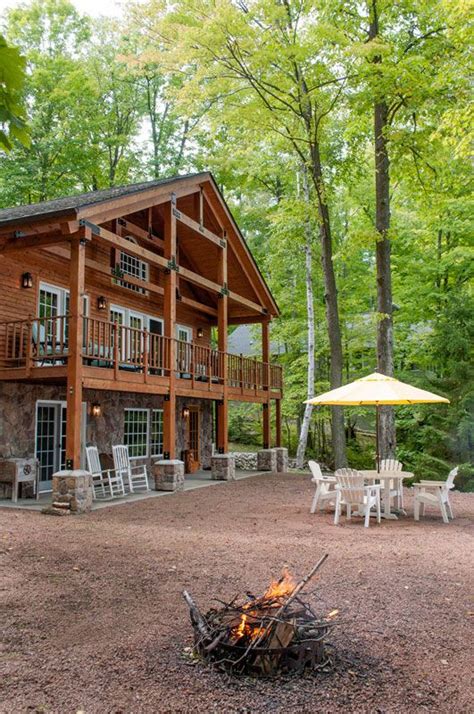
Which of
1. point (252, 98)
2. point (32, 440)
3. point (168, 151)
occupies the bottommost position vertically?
point (32, 440)

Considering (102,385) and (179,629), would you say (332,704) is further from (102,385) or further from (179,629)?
(102,385)

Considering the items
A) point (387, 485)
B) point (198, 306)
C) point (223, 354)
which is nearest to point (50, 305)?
point (223, 354)

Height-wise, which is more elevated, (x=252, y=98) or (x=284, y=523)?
(x=252, y=98)

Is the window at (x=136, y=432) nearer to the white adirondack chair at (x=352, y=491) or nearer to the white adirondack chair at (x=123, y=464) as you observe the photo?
the white adirondack chair at (x=123, y=464)

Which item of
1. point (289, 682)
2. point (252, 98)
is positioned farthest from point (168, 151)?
point (289, 682)

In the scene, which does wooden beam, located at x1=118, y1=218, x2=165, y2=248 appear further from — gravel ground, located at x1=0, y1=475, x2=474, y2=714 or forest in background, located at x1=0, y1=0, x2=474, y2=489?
gravel ground, located at x1=0, y1=475, x2=474, y2=714

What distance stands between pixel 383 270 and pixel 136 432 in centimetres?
738

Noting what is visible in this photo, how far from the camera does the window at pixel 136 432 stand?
1420 cm

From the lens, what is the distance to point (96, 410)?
40.3ft

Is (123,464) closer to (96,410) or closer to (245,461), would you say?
(96,410)

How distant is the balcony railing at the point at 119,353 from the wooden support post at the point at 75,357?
0.20 metres

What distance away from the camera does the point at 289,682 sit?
297cm

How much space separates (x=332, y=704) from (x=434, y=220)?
54.0 feet

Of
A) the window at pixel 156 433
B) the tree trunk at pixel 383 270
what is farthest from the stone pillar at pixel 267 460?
the tree trunk at pixel 383 270
